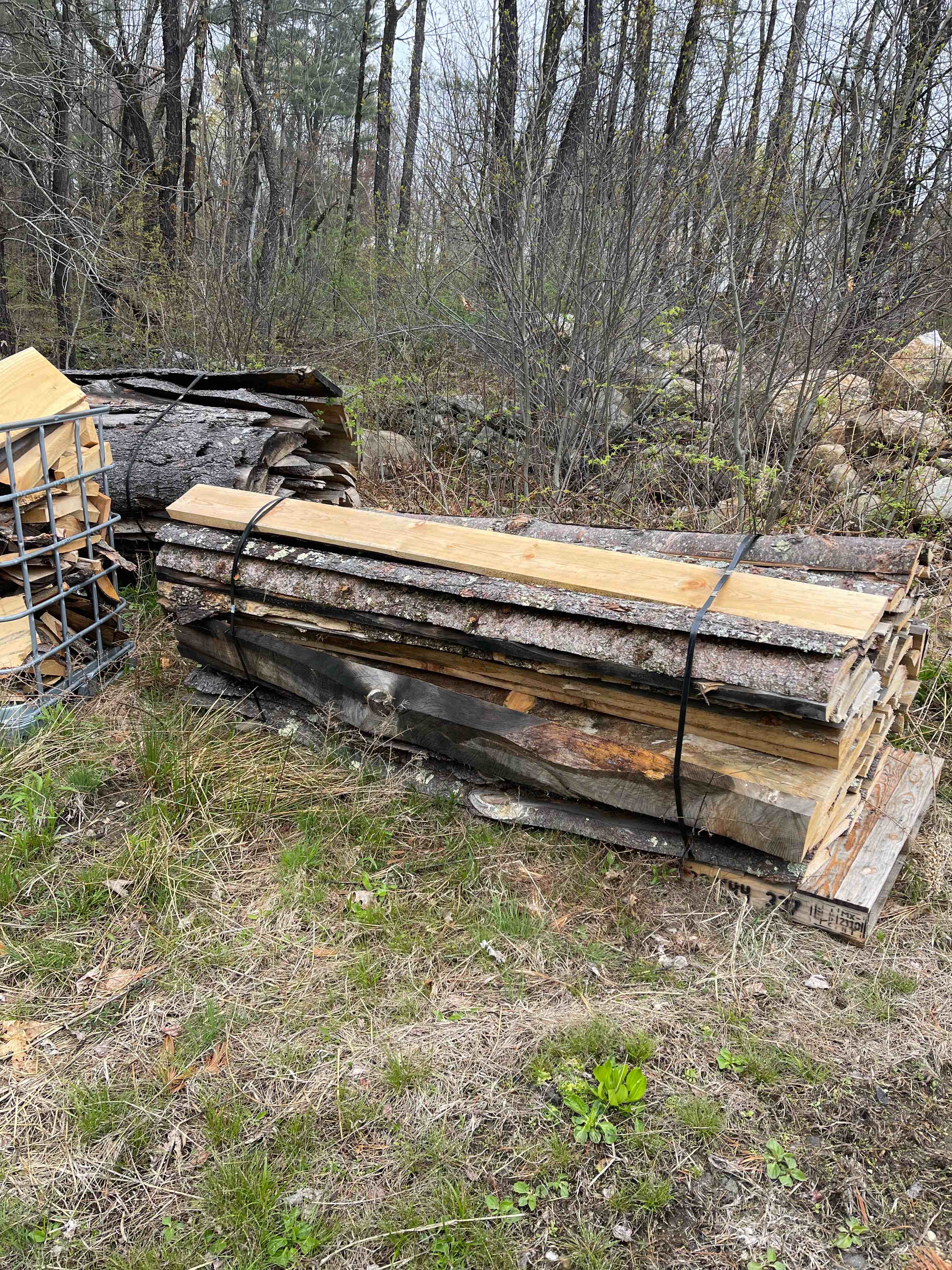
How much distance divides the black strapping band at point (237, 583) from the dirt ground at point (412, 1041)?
Result: 1.27ft

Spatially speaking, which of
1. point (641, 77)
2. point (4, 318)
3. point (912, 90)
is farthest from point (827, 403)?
point (4, 318)

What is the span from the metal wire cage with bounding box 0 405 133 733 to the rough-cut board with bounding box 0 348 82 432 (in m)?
0.09

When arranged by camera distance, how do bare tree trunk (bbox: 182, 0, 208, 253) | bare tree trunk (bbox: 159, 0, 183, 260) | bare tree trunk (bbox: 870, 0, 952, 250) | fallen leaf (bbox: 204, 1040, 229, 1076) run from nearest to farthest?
fallen leaf (bbox: 204, 1040, 229, 1076), bare tree trunk (bbox: 870, 0, 952, 250), bare tree trunk (bbox: 182, 0, 208, 253), bare tree trunk (bbox: 159, 0, 183, 260)

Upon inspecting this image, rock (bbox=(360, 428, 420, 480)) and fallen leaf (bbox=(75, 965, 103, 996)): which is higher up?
rock (bbox=(360, 428, 420, 480))

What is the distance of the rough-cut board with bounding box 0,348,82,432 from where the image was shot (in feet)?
11.6

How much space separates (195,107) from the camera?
10.9 meters

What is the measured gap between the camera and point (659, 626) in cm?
249

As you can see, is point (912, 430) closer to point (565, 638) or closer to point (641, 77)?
point (641, 77)

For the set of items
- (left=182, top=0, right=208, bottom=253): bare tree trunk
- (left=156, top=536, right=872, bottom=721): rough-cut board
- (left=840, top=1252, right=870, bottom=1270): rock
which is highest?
(left=182, top=0, right=208, bottom=253): bare tree trunk

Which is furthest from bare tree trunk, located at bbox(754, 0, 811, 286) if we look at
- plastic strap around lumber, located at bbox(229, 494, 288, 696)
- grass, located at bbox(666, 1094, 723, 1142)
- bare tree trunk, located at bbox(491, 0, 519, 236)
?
grass, located at bbox(666, 1094, 723, 1142)

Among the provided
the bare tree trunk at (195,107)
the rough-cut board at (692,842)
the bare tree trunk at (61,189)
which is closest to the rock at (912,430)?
the rough-cut board at (692,842)

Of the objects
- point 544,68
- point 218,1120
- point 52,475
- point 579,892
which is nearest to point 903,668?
point 579,892

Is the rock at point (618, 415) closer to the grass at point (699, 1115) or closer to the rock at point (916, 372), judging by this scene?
the rock at point (916, 372)

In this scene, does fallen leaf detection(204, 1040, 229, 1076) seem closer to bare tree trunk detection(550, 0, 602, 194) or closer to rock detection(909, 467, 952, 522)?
rock detection(909, 467, 952, 522)
